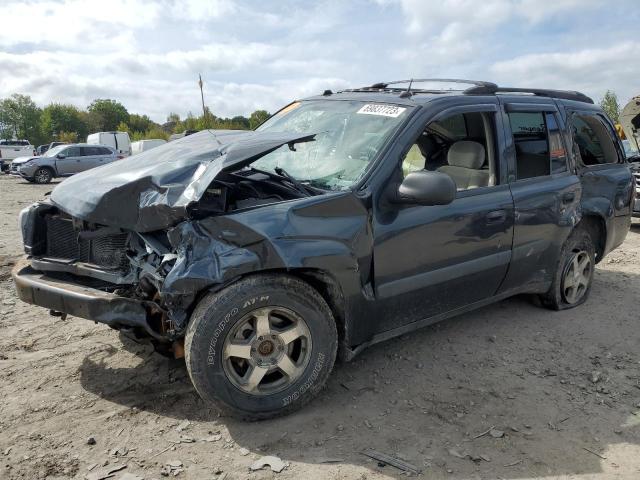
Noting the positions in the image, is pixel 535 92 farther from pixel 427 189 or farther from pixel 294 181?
pixel 294 181

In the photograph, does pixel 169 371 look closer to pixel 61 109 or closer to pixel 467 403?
pixel 467 403

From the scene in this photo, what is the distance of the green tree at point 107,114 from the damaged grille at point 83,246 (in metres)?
92.1

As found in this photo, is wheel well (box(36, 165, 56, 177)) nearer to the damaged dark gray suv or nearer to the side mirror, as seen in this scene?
the damaged dark gray suv

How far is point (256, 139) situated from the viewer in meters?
3.21

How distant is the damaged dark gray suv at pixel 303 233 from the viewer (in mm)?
2736

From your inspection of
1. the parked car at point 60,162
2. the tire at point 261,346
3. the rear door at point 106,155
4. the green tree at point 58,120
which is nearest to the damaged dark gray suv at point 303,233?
the tire at point 261,346

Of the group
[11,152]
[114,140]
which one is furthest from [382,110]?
[11,152]

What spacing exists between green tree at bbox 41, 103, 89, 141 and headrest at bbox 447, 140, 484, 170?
86319 mm

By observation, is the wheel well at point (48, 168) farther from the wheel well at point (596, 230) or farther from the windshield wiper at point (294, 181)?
the wheel well at point (596, 230)

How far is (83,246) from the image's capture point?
328cm

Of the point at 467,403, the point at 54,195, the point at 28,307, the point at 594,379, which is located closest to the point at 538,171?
the point at 594,379

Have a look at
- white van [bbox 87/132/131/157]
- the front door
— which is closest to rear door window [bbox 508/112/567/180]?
the front door

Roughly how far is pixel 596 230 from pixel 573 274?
1.71 feet

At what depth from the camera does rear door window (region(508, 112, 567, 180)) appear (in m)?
3.98
